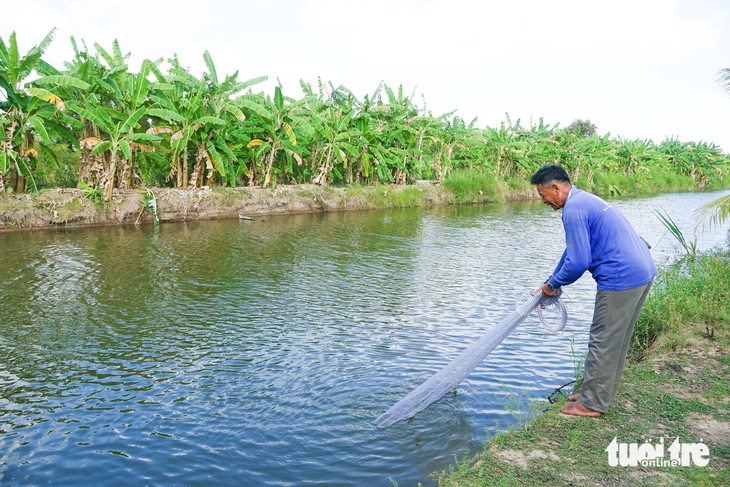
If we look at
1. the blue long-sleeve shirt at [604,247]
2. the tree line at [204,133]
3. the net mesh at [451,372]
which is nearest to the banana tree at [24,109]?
the tree line at [204,133]

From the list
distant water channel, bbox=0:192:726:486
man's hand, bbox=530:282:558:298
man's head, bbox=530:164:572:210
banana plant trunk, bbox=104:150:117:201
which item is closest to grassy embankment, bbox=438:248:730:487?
distant water channel, bbox=0:192:726:486

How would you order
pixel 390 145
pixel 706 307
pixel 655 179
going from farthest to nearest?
pixel 655 179 < pixel 390 145 < pixel 706 307

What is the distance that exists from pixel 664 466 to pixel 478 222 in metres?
18.9

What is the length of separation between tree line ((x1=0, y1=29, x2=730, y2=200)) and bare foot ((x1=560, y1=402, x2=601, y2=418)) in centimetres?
1718

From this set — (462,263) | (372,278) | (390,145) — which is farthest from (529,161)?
(372,278)

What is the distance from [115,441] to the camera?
4973mm

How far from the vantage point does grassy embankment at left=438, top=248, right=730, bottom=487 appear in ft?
12.1

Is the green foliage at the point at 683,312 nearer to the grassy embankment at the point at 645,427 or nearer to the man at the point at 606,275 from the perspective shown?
the grassy embankment at the point at 645,427

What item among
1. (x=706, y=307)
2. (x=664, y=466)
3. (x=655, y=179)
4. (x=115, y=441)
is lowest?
(x=115, y=441)

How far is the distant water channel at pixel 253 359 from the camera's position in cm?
468

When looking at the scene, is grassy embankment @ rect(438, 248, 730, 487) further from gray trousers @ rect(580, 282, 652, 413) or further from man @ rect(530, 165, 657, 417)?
man @ rect(530, 165, 657, 417)

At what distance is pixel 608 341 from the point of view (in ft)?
14.7

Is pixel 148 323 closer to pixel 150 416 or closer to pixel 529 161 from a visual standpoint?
pixel 150 416

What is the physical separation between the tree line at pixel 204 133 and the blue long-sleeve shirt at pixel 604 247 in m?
16.9
